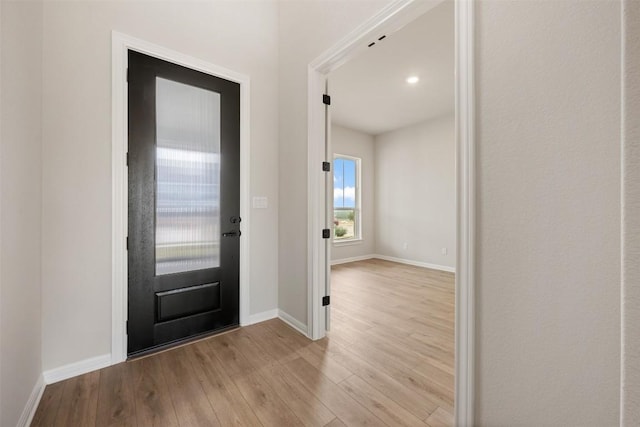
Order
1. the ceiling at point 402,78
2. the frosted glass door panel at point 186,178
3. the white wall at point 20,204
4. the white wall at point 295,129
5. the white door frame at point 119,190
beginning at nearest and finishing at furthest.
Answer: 1. the white wall at point 20,204
2. the white door frame at point 119,190
3. the frosted glass door panel at point 186,178
4. the white wall at point 295,129
5. the ceiling at point 402,78

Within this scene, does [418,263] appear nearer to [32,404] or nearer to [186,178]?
[186,178]

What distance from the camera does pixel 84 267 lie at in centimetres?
182

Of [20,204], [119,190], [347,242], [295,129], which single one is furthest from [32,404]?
[347,242]

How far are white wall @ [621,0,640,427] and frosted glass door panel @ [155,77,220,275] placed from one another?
2.45 metres

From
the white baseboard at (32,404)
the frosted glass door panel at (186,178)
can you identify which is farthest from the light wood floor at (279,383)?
the frosted glass door panel at (186,178)

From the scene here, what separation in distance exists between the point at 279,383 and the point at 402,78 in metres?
3.91

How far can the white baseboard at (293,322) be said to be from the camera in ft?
7.85

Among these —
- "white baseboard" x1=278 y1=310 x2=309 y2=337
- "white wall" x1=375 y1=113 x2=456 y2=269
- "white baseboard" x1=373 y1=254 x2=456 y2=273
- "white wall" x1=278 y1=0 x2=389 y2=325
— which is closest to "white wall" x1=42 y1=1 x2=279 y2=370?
"white wall" x1=278 y1=0 x2=389 y2=325

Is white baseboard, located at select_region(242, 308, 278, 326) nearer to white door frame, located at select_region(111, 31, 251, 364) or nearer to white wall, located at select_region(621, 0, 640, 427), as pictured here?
white door frame, located at select_region(111, 31, 251, 364)

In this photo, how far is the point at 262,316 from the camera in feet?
8.68

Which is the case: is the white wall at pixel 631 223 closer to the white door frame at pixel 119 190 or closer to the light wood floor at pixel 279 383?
the light wood floor at pixel 279 383

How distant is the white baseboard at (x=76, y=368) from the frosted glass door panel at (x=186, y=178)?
690 mm

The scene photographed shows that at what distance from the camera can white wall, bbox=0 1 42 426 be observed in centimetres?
119

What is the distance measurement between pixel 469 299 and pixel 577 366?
40 centimetres
